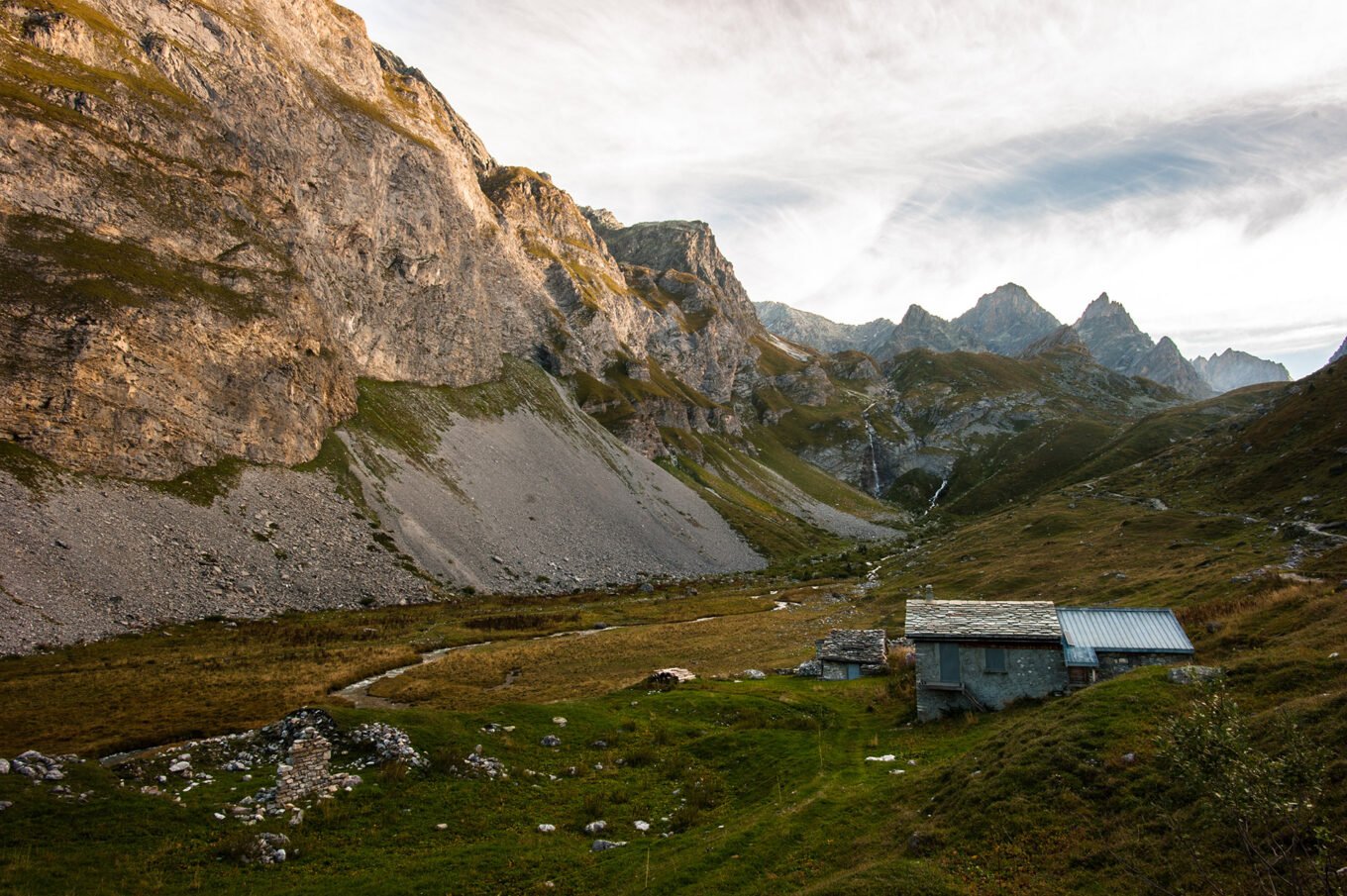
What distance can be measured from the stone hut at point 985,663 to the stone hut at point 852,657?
14386 mm

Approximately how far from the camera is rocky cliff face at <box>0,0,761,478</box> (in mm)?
77562

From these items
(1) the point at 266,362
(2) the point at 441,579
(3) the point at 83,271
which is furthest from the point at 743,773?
(1) the point at 266,362

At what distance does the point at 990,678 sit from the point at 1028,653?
7.06ft

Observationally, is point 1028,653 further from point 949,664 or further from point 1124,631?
point 1124,631

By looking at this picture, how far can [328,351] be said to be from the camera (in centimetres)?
11719

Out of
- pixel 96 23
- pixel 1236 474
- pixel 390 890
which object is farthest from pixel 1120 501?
pixel 96 23

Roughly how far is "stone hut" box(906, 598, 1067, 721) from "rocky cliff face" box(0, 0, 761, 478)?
88.5m

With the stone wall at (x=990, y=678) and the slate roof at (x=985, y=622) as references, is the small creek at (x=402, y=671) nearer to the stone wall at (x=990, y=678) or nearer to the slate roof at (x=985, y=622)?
the stone wall at (x=990, y=678)

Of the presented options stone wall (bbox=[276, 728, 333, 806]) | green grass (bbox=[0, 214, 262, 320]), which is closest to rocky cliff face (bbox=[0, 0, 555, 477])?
green grass (bbox=[0, 214, 262, 320])

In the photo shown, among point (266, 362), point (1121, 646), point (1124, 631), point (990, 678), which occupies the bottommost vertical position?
point (990, 678)

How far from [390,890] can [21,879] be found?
370 inches

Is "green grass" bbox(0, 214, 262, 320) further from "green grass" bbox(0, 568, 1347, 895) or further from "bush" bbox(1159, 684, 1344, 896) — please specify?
"bush" bbox(1159, 684, 1344, 896)

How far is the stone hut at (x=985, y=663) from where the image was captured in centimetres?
3031

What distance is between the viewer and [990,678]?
31031 millimetres
